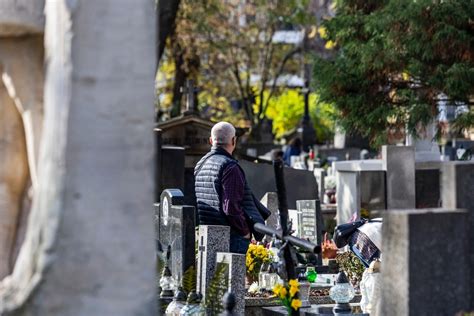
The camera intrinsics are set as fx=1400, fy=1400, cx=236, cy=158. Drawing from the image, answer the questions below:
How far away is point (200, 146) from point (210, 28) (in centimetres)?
1355

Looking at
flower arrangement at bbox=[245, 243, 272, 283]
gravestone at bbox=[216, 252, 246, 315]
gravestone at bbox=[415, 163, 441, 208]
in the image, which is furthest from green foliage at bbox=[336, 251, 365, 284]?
gravestone at bbox=[415, 163, 441, 208]

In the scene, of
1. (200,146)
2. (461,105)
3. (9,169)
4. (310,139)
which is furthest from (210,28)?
(9,169)

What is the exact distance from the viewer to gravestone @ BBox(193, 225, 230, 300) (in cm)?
991

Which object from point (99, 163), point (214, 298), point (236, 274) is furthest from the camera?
point (236, 274)

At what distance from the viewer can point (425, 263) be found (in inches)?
251

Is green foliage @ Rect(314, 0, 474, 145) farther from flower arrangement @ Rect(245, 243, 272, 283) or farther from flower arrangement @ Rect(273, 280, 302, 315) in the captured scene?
flower arrangement @ Rect(273, 280, 302, 315)

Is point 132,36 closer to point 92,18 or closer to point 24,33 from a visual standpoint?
point 92,18

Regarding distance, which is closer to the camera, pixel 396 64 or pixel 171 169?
pixel 171 169

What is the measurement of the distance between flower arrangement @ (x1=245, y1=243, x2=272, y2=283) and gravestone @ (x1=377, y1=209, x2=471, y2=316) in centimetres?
547

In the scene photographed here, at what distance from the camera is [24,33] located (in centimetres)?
618

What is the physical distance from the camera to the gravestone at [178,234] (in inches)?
430

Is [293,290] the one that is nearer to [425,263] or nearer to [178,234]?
[425,263]

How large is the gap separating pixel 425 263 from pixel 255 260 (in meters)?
5.75

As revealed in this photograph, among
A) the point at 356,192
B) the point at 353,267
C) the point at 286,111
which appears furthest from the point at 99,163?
the point at 286,111
